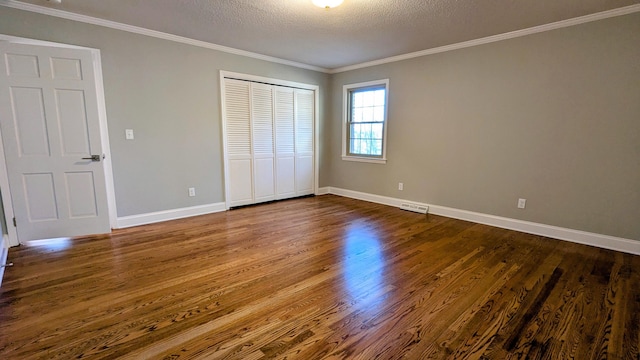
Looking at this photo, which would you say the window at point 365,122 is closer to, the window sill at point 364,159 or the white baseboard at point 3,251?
the window sill at point 364,159

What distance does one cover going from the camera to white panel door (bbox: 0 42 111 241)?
3000 millimetres

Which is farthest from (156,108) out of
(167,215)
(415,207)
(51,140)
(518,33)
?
(518,33)

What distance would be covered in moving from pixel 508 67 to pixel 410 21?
1471 mm

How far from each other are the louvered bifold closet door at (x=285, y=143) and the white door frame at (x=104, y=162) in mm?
2498

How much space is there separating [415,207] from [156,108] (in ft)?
13.2

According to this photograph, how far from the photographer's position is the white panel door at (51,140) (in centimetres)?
300

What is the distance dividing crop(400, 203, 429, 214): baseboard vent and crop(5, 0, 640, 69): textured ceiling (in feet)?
7.82

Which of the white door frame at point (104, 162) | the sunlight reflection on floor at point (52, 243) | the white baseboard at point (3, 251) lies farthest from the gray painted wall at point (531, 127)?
the white baseboard at point (3, 251)

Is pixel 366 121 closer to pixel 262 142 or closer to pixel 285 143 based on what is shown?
pixel 285 143

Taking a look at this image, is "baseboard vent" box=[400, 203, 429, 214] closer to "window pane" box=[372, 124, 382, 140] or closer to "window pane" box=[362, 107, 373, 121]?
"window pane" box=[372, 124, 382, 140]

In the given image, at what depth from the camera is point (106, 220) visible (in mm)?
3551

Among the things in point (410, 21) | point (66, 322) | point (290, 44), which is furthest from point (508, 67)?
point (66, 322)

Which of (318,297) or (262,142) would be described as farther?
(262,142)

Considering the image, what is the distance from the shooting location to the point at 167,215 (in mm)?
4152
